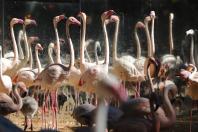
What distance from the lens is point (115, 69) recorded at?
9.57m

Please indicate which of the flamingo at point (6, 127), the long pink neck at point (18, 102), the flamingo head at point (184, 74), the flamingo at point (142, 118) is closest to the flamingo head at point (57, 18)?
the long pink neck at point (18, 102)

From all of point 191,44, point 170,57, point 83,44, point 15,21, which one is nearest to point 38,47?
point 15,21

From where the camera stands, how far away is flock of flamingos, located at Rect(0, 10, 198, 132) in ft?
19.3

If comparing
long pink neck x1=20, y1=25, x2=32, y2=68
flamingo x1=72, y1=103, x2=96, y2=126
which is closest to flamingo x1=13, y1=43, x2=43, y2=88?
long pink neck x1=20, y1=25, x2=32, y2=68

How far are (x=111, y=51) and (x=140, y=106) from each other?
495 centimetres

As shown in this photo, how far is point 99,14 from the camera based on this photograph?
440 inches

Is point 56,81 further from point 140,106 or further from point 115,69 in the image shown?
point 140,106

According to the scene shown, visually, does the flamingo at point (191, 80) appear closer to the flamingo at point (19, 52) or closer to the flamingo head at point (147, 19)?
the flamingo head at point (147, 19)

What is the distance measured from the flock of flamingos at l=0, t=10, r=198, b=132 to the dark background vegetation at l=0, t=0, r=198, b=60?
228mm

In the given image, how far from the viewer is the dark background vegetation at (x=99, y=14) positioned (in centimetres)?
1094

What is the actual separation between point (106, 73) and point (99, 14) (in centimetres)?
528

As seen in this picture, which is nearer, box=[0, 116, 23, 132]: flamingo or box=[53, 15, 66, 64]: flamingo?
box=[0, 116, 23, 132]: flamingo

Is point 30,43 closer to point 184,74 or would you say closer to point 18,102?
point 18,102

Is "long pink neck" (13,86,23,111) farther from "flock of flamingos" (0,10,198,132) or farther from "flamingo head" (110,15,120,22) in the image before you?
"flamingo head" (110,15,120,22)
